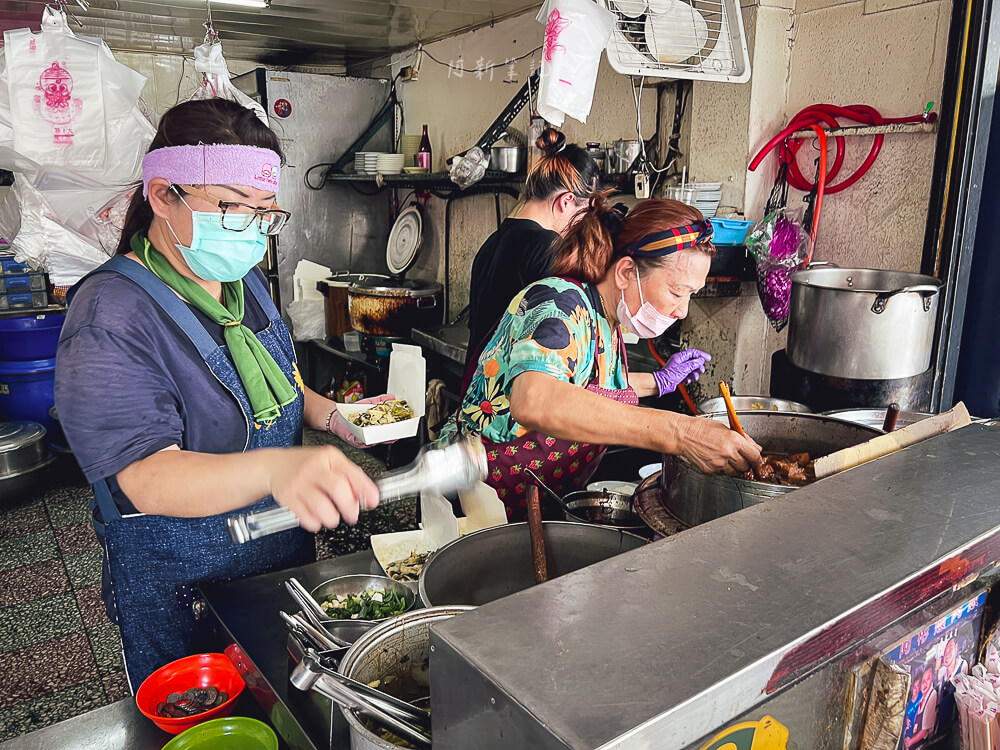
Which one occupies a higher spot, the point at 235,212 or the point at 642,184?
the point at 642,184

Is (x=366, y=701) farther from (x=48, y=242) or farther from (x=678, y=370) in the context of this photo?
(x=48, y=242)

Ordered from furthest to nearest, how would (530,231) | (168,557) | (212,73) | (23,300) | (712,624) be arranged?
(23,300) → (530,231) → (212,73) → (168,557) → (712,624)

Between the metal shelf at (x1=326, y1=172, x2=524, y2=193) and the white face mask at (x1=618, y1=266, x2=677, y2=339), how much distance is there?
9.73 ft

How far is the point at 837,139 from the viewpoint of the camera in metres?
3.23

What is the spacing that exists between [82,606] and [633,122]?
3901 mm

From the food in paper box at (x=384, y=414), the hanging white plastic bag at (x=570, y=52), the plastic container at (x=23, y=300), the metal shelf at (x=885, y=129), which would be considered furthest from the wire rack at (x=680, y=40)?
the plastic container at (x=23, y=300)

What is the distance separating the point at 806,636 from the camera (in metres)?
0.78

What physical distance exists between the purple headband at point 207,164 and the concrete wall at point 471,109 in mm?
2787

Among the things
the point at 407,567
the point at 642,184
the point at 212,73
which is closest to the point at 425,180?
the point at 642,184

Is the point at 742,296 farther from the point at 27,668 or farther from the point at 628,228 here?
the point at 27,668

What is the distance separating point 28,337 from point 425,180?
10.1ft

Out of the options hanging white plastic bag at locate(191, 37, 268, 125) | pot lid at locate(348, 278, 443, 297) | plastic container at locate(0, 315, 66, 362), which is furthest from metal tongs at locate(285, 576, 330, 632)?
plastic container at locate(0, 315, 66, 362)

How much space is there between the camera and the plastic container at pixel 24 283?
5398 millimetres

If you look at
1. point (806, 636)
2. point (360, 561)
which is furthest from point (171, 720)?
point (806, 636)
